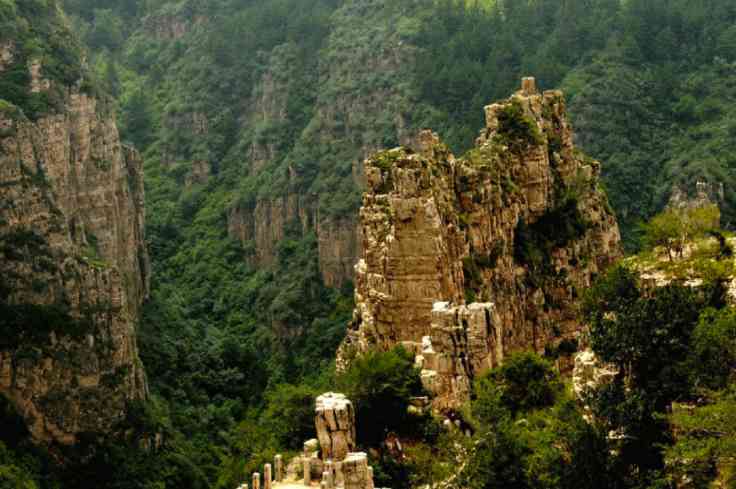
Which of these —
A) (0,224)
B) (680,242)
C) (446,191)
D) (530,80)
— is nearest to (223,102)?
(0,224)

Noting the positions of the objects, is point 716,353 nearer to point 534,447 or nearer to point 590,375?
point 590,375

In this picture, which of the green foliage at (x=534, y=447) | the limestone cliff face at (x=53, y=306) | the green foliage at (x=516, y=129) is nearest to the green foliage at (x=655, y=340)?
the green foliage at (x=534, y=447)

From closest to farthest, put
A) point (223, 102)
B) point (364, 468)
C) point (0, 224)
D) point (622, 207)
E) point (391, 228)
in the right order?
point (364, 468) → point (391, 228) → point (0, 224) → point (622, 207) → point (223, 102)

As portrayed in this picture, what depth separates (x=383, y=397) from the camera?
A: 175ft

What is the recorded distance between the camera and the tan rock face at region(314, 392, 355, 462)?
1865 inches

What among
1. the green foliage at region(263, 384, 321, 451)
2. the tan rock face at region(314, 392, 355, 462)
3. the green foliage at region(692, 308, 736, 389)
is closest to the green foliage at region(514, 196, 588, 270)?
the green foliage at region(263, 384, 321, 451)

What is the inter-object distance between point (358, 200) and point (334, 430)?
109116mm

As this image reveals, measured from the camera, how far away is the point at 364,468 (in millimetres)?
44906

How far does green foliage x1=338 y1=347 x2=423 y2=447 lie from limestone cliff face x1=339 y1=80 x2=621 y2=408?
0.94 meters

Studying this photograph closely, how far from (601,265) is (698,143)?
52.0 m

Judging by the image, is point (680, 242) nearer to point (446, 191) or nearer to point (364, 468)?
point (446, 191)

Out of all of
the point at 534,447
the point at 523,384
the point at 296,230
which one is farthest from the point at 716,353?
the point at 296,230

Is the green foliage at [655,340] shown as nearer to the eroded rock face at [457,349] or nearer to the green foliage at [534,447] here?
the green foliage at [534,447]

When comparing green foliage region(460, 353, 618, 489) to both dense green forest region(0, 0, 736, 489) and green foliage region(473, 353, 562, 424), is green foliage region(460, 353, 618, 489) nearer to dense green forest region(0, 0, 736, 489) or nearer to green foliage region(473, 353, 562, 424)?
dense green forest region(0, 0, 736, 489)
